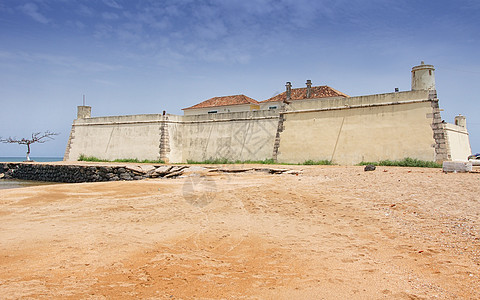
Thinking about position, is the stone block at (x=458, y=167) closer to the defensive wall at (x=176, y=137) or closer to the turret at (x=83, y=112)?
the defensive wall at (x=176, y=137)

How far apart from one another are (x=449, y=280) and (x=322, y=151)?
1422 centimetres

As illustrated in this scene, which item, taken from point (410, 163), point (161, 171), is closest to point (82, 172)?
point (161, 171)

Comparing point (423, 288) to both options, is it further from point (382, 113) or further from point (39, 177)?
point (39, 177)

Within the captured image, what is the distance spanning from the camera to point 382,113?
53.9ft

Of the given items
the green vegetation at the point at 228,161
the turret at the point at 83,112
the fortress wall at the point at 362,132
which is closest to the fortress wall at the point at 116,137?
the turret at the point at 83,112

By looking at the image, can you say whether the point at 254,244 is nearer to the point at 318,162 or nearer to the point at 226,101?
the point at 318,162

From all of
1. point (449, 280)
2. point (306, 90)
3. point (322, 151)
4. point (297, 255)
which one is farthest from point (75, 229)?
point (306, 90)

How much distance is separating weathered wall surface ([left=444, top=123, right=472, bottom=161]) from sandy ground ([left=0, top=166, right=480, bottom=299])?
12908 millimetres

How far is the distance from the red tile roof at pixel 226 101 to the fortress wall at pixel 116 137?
1015 cm

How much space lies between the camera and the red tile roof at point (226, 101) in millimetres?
32562

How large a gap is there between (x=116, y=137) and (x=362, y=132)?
16548 millimetres

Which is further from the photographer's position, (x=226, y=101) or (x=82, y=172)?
(x=226, y=101)

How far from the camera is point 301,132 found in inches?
741

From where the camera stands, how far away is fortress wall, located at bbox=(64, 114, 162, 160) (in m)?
23.8
